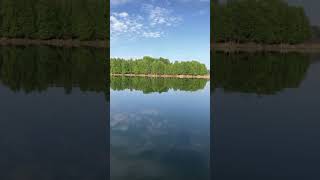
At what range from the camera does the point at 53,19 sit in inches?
3903

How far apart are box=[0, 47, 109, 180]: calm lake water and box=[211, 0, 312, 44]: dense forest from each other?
71703 millimetres

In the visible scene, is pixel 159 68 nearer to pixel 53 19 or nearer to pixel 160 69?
pixel 160 69

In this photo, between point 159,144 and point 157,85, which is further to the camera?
point 157,85

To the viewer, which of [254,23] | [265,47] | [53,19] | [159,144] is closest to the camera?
[159,144]

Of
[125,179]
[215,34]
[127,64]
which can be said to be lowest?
[125,179]

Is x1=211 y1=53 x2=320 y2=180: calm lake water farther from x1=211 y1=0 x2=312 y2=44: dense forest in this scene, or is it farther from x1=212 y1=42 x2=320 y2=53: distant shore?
x1=211 y1=0 x2=312 y2=44: dense forest

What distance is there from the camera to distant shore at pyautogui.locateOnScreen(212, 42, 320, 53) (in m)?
102

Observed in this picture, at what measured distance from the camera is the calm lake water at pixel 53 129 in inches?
498

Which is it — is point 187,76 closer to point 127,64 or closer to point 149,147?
point 127,64

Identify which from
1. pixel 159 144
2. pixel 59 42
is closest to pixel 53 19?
pixel 59 42

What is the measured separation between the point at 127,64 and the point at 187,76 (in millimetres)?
7325

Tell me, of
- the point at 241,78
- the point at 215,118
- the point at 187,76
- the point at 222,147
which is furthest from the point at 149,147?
the point at 187,76

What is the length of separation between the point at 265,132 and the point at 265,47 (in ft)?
306

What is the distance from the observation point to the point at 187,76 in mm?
50750
